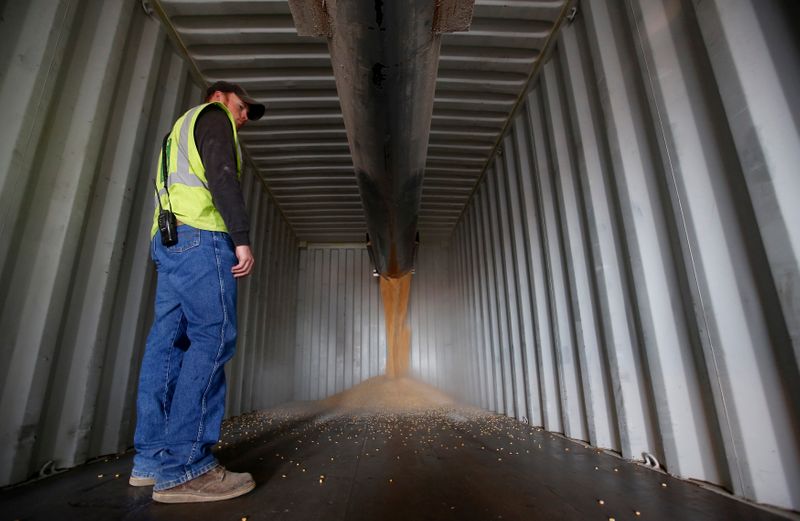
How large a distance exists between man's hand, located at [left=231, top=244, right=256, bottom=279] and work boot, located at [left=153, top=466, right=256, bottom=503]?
0.81 metres

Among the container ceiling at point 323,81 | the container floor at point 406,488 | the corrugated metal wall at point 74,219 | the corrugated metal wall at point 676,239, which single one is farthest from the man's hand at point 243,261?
the container ceiling at point 323,81

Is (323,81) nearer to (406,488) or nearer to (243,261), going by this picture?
(243,261)

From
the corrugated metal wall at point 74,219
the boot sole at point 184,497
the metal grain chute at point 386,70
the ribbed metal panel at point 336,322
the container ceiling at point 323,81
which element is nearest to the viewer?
the boot sole at point 184,497

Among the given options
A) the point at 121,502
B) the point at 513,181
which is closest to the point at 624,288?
the point at 513,181

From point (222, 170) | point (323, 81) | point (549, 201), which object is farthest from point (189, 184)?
point (549, 201)

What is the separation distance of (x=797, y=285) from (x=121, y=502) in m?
2.61

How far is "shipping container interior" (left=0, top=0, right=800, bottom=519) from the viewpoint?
150cm

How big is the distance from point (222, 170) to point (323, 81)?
2611 millimetres

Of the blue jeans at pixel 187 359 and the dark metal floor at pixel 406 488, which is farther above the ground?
the blue jeans at pixel 187 359

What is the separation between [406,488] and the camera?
1.56 metres

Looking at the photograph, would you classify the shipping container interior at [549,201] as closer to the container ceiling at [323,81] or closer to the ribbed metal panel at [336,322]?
the container ceiling at [323,81]

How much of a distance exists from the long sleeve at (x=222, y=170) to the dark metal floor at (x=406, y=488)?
1.08m

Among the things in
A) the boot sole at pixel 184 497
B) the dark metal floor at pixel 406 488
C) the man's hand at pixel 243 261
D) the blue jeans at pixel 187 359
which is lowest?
the dark metal floor at pixel 406 488

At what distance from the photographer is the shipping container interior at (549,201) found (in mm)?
1497
